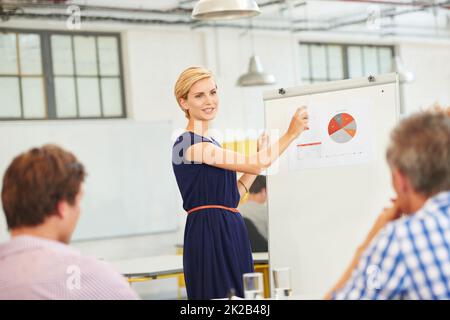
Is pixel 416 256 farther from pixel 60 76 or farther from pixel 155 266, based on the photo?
pixel 60 76

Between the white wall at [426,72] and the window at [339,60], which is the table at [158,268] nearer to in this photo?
the window at [339,60]

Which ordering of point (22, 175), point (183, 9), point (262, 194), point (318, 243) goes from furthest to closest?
point (183, 9) < point (262, 194) < point (318, 243) < point (22, 175)

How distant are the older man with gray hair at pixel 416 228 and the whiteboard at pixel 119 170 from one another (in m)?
6.65

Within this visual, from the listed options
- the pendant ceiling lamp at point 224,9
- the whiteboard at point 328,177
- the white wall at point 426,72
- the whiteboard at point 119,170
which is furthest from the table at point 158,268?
the white wall at point 426,72

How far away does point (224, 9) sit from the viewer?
3.62m

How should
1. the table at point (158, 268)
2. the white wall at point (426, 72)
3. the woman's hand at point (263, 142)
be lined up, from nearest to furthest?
1. the woman's hand at point (263, 142)
2. the table at point (158, 268)
3. the white wall at point (426, 72)

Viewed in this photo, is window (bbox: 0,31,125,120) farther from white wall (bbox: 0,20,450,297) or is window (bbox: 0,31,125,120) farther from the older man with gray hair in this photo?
the older man with gray hair

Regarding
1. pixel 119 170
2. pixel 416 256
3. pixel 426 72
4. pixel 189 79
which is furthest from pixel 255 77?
pixel 416 256

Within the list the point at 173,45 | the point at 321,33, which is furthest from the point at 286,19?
the point at 173,45

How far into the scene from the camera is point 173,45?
29.9 ft

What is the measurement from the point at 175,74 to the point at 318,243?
622 centimetres

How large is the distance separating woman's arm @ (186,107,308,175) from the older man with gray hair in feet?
3.22

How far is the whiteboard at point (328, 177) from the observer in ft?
9.36
